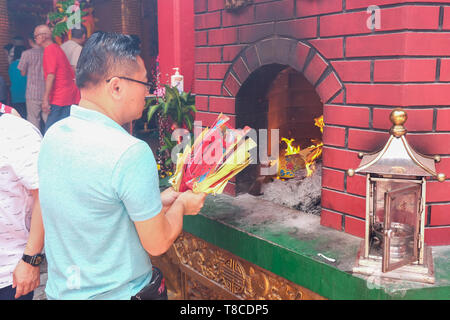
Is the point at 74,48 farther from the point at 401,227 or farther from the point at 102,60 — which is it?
the point at 401,227

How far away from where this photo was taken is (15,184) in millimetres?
1818

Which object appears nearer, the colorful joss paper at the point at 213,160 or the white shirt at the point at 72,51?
the colorful joss paper at the point at 213,160

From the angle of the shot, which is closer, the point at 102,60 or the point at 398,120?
the point at 102,60

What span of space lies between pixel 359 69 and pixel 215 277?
1.52 m

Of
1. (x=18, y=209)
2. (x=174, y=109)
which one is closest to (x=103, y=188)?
(x=18, y=209)

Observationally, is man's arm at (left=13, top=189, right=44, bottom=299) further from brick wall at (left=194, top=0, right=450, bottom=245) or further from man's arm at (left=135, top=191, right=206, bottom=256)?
brick wall at (left=194, top=0, right=450, bottom=245)

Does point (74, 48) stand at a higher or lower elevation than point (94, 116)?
higher

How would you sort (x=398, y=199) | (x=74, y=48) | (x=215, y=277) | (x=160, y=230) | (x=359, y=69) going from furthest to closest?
(x=74, y=48) < (x=215, y=277) < (x=359, y=69) < (x=398, y=199) < (x=160, y=230)

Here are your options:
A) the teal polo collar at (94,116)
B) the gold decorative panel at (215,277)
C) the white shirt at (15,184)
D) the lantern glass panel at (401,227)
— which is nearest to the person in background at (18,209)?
the white shirt at (15,184)

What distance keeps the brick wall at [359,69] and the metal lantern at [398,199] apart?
19cm

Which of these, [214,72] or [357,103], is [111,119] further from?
[214,72]

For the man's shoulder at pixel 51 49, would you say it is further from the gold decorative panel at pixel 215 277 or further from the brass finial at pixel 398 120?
the brass finial at pixel 398 120

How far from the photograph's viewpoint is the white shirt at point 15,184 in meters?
1.76
